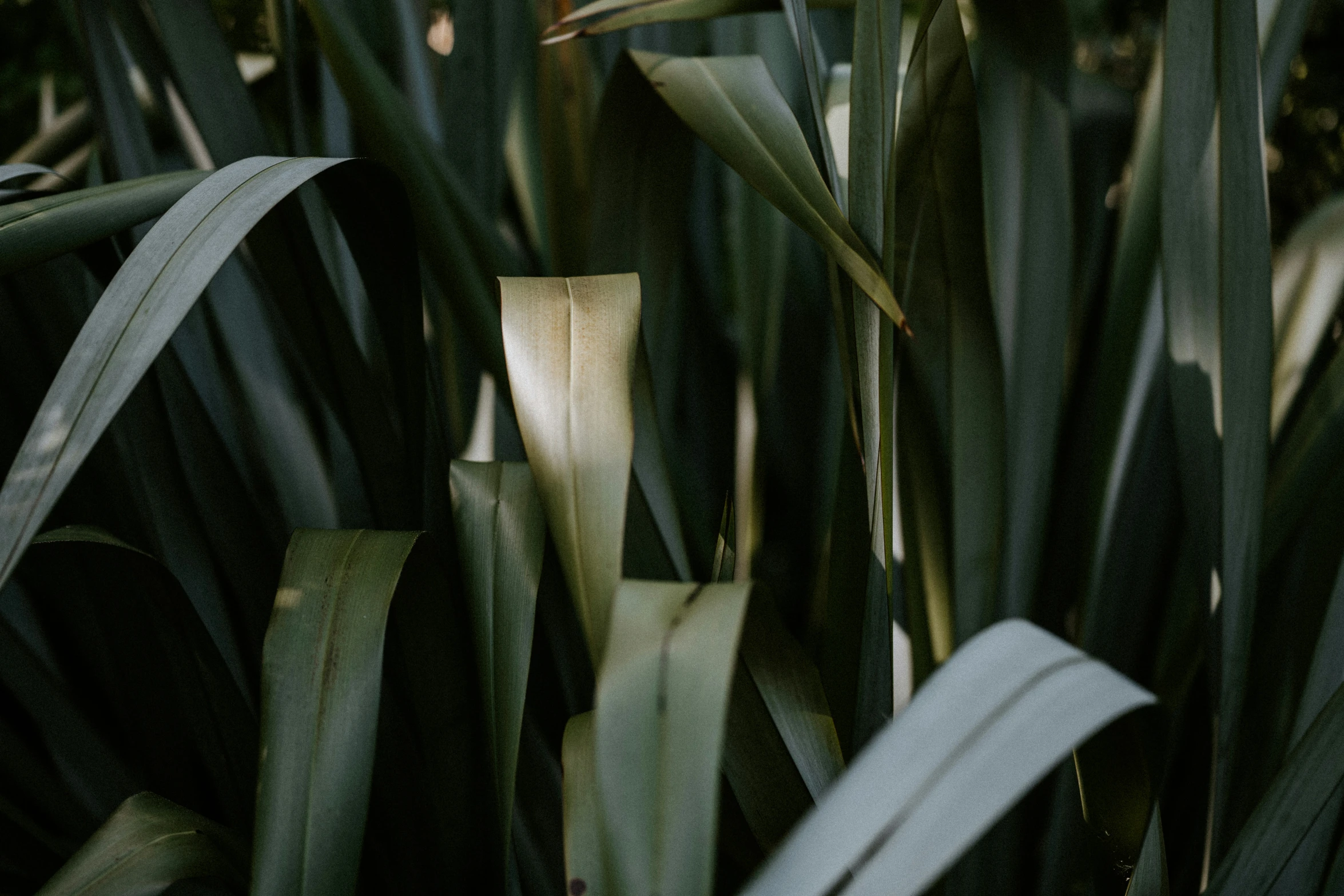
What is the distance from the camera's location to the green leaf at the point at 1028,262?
0.43 m

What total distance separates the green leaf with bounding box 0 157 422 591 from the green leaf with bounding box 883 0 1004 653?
22 centimetres

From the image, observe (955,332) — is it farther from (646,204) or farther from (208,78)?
(208,78)

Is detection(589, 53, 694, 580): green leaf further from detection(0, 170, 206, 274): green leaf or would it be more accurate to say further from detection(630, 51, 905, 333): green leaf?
detection(0, 170, 206, 274): green leaf

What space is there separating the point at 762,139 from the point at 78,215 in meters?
0.22

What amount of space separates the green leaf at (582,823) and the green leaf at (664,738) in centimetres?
3

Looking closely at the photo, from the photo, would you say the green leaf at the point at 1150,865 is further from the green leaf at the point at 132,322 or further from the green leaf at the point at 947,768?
the green leaf at the point at 132,322

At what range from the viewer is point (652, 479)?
1.24 ft

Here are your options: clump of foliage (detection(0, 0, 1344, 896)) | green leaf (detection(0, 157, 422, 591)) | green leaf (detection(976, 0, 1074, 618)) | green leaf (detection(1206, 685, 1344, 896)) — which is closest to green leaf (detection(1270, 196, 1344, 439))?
clump of foliage (detection(0, 0, 1344, 896))

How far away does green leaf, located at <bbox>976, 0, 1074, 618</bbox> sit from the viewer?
1.40ft

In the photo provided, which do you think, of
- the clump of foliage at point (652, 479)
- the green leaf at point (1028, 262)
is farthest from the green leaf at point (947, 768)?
the green leaf at point (1028, 262)

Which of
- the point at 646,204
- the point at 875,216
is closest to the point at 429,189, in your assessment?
the point at 646,204

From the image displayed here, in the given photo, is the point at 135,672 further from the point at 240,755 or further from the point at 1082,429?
the point at 1082,429

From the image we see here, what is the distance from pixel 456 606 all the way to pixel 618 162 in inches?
8.3

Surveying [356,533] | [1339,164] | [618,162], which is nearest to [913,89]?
[618,162]
